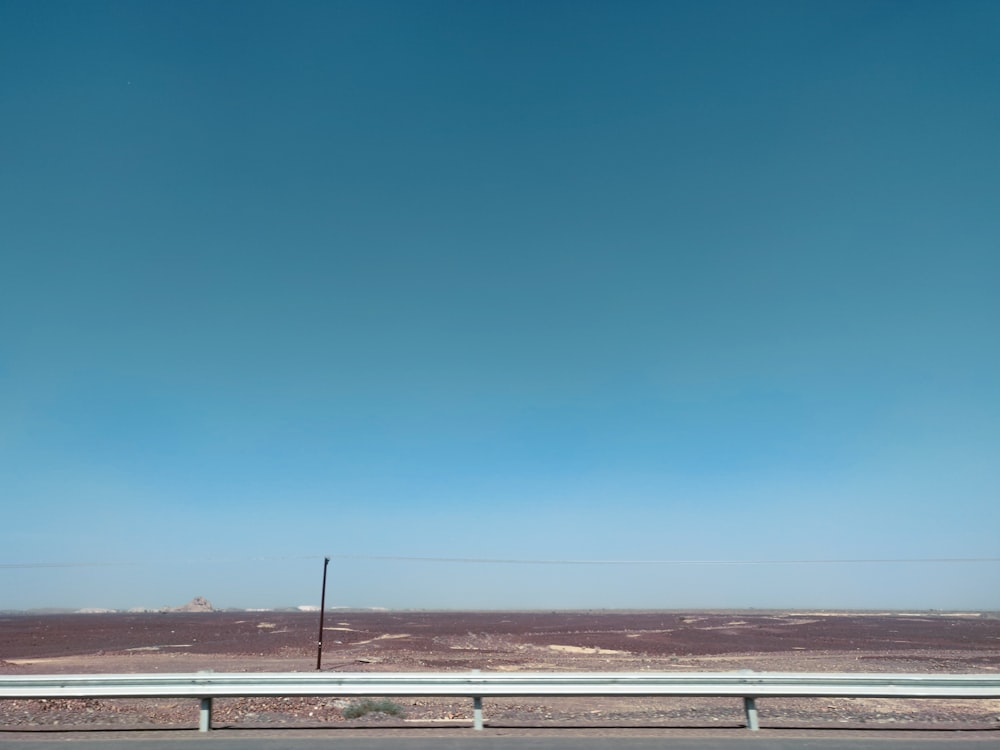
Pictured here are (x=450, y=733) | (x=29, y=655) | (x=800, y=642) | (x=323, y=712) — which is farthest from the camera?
(x=800, y=642)

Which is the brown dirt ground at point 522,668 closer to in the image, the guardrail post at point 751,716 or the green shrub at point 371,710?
the green shrub at point 371,710

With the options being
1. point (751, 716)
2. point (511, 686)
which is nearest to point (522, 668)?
point (511, 686)

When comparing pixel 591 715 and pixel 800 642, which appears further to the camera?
pixel 800 642

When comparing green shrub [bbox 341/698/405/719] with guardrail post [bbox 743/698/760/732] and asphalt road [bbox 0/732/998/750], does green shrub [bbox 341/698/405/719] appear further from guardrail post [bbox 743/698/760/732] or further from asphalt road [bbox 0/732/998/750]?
guardrail post [bbox 743/698/760/732]

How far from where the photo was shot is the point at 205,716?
10.0m

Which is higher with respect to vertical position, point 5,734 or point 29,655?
point 5,734

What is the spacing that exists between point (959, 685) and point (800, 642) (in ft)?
135

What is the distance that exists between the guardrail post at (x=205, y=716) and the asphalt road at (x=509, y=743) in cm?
48

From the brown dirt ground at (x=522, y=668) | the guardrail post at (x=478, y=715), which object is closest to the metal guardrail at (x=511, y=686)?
the guardrail post at (x=478, y=715)

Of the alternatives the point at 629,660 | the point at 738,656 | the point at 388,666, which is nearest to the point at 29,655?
the point at 388,666

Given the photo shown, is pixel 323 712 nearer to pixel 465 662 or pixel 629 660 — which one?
pixel 465 662

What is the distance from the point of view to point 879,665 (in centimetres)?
2891

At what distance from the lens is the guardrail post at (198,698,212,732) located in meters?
9.94

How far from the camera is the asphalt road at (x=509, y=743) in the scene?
868cm
